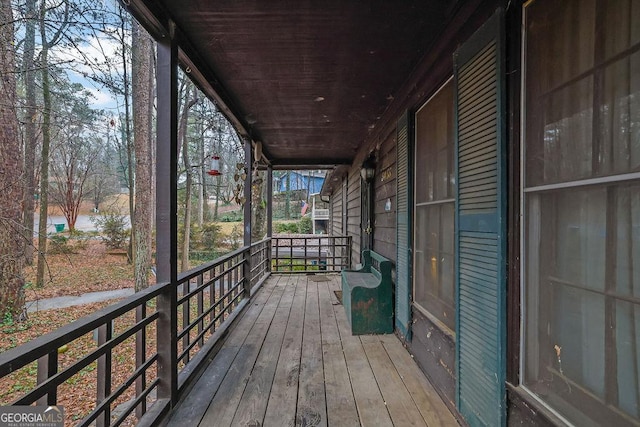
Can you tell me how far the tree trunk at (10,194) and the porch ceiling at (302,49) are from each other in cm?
286

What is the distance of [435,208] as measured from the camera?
200 cm

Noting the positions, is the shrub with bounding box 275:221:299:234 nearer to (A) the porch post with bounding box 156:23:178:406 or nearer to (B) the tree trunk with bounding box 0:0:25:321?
(B) the tree trunk with bounding box 0:0:25:321

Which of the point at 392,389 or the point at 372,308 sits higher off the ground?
the point at 372,308

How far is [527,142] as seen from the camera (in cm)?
112

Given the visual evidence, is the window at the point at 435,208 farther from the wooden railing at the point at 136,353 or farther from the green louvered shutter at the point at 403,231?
the wooden railing at the point at 136,353

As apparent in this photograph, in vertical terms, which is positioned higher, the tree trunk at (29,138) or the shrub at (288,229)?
the tree trunk at (29,138)

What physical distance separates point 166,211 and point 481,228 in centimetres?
170

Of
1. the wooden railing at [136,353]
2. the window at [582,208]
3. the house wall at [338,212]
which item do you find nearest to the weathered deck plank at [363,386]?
the window at [582,208]

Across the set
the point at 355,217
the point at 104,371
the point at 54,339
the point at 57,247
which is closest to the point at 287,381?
the point at 104,371

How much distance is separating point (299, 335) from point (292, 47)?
7.92 feet

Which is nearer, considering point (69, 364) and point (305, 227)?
point (69, 364)

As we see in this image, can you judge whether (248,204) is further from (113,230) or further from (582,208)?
(113,230)

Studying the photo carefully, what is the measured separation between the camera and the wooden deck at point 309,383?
161 cm

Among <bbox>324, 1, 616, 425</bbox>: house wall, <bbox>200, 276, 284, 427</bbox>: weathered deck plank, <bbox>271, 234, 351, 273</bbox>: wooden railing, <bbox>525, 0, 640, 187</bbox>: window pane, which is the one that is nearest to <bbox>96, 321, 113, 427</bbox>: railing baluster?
<bbox>200, 276, 284, 427</bbox>: weathered deck plank
